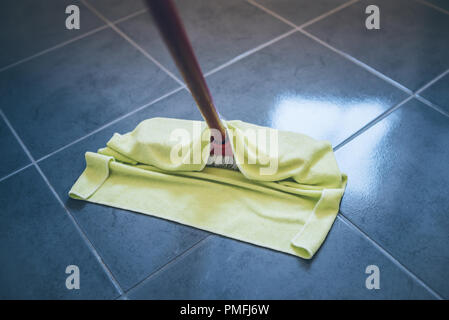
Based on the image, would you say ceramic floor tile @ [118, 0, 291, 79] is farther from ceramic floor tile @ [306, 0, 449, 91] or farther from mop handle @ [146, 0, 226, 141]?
mop handle @ [146, 0, 226, 141]

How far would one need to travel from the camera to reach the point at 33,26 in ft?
4.84

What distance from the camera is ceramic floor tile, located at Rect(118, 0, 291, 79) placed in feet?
4.10

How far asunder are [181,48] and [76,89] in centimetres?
68

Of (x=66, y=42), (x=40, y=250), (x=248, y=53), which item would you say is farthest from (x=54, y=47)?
(x=40, y=250)

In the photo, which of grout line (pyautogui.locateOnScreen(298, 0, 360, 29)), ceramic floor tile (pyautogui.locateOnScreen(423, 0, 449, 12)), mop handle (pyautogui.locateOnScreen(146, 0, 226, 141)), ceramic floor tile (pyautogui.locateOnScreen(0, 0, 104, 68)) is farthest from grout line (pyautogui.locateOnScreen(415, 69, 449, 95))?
ceramic floor tile (pyautogui.locateOnScreen(0, 0, 104, 68))

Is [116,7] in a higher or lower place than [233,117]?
higher

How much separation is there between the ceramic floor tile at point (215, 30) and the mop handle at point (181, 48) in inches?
17.3

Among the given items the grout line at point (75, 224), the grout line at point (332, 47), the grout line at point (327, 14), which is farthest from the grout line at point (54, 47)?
the grout line at point (327, 14)

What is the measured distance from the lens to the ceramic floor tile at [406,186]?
76 cm

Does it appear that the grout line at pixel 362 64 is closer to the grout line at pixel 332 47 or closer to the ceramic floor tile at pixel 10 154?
the grout line at pixel 332 47

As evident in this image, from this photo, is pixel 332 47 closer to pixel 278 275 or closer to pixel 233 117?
pixel 233 117

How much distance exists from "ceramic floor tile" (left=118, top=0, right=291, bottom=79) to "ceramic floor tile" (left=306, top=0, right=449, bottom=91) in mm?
196
